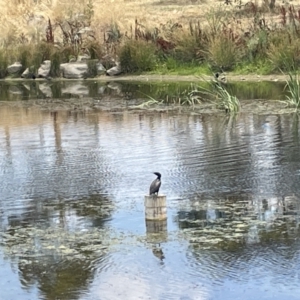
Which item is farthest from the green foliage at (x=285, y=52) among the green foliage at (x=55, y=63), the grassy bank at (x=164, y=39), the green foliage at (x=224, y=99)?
the green foliage at (x=55, y=63)

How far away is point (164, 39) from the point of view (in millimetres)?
26281

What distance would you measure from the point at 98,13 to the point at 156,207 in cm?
2685

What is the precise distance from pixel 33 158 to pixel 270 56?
11759 mm

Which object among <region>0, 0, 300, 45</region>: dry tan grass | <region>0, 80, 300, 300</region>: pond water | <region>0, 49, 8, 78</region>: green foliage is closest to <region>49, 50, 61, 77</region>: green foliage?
<region>0, 49, 8, 78</region>: green foliage

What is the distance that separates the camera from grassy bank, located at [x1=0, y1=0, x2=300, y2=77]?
23547 mm

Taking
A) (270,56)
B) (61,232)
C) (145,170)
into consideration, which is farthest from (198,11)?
(61,232)

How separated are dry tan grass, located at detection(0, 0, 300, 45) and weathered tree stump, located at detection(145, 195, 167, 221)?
21.1 m

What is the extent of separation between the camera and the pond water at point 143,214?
21.5ft

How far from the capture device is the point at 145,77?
24.7 m

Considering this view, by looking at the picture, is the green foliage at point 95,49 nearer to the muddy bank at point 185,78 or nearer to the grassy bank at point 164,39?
the grassy bank at point 164,39

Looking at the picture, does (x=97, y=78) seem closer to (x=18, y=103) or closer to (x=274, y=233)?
(x=18, y=103)

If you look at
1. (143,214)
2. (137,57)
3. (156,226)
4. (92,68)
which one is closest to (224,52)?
(137,57)

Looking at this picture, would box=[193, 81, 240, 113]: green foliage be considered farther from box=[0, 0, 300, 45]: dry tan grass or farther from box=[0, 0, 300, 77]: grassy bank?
box=[0, 0, 300, 45]: dry tan grass

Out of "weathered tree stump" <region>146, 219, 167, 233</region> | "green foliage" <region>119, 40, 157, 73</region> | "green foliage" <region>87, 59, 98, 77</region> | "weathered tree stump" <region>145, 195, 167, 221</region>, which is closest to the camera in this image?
"weathered tree stump" <region>146, 219, 167, 233</region>
